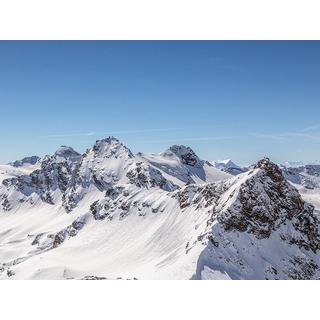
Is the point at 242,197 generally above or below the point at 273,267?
above

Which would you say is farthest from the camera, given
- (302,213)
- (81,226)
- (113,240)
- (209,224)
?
(81,226)

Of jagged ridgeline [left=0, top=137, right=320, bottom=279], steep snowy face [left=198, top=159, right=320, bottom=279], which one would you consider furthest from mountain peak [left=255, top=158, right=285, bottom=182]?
jagged ridgeline [left=0, top=137, right=320, bottom=279]

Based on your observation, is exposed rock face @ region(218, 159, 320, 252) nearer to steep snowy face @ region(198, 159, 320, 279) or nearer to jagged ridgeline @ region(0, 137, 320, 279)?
steep snowy face @ region(198, 159, 320, 279)

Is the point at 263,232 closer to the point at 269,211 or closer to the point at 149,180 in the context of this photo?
the point at 269,211

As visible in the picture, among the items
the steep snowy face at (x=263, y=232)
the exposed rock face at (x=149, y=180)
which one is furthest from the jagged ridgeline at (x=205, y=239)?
the exposed rock face at (x=149, y=180)

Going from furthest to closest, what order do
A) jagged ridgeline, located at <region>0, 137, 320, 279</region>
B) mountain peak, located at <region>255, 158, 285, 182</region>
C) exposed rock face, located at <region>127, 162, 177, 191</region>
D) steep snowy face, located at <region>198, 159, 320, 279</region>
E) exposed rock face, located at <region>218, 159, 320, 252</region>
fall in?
exposed rock face, located at <region>127, 162, 177, 191</region>, mountain peak, located at <region>255, 158, 285, 182</region>, exposed rock face, located at <region>218, 159, 320, 252</region>, jagged ridgeline, located at <region>0, 137, 320, 279</region>, steep snowy face, located at <region>198, 159, 320, 279</region>

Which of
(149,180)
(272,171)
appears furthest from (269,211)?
(149,180)

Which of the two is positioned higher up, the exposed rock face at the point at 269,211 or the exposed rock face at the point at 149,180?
the exposed rock face at the point at 269,211

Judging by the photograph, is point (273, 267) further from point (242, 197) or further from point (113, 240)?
point (113, 240)

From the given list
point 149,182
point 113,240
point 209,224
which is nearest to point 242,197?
point 209,224

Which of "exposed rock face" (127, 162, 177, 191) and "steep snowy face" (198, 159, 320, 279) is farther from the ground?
"steep snowy face" (198, 159, 320, 279)

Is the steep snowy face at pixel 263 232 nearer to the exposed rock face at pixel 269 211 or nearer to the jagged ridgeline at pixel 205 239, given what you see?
the exposed rock face at pixel 269 211
